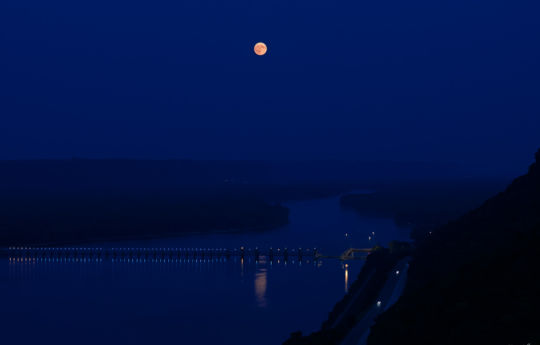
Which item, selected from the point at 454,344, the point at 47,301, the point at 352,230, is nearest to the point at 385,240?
the point at 352,230

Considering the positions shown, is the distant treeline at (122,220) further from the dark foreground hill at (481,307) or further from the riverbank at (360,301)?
the dark foreground hill at (481,307)

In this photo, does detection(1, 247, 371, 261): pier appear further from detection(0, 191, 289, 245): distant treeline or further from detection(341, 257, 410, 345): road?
detection(341, 257, 410, 345): road

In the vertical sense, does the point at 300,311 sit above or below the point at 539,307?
below

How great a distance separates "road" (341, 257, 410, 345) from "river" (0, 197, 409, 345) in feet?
12.8

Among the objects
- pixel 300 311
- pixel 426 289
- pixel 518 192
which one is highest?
pixel 518 192

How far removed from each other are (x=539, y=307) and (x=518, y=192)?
24.9 metres

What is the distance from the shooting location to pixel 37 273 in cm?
5312

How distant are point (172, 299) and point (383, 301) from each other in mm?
16122

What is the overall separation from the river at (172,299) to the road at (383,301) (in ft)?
12.8

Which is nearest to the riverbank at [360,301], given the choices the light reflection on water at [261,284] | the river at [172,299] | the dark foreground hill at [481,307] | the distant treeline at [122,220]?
the river at [172,299]

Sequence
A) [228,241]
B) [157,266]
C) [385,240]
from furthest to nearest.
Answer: [228,241]
[385,240]
[157,266]

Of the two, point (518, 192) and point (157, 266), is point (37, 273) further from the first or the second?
point (518, 192)

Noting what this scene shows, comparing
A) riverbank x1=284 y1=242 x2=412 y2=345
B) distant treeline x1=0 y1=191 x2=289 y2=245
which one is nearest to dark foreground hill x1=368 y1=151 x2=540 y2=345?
riverbank x1=284 y1=242 x2=412 y2=345

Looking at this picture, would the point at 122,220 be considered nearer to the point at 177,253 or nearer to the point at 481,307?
the point at 177,253
